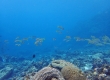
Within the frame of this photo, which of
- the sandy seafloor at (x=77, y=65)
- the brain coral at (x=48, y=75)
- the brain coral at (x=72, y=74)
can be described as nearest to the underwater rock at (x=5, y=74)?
the sandy seafloor at (x=77, y=65)

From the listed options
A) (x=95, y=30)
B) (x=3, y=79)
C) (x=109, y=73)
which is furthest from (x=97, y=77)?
(x=95, y=30)

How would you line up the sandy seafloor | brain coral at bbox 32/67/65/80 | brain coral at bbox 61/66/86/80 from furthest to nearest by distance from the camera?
the sandy seafloor
brain coral at bbox 61/66/86/80
brain coral at bbox 32/67/65/80

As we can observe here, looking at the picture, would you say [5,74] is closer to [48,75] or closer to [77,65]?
[77,65]

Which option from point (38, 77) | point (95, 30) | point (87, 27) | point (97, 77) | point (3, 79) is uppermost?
point (87, 27)

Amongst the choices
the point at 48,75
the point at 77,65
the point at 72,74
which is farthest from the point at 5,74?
the point at 48,75

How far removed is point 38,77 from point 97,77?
332 cm

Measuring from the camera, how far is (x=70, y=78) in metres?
7.01

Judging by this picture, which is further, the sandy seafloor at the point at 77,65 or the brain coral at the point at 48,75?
the sandy seafloor at the point at 77,65

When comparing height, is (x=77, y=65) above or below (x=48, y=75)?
above

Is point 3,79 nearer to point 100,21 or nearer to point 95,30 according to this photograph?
point 95,30

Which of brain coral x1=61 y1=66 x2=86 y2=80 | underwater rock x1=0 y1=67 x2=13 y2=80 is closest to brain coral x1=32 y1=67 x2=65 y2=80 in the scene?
brain coral x1=61 y1=66 x2=86 y2=80

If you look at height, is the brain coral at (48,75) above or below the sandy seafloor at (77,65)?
below

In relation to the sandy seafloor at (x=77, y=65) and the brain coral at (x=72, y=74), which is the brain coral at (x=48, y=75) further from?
the sandy seafloor at (x=77, y=65)

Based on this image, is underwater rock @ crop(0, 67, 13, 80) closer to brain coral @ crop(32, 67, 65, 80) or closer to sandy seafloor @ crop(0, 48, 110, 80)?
sandy seafloor @ crop(0, 48, 110, 80)
